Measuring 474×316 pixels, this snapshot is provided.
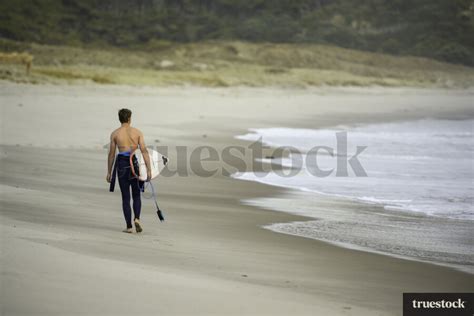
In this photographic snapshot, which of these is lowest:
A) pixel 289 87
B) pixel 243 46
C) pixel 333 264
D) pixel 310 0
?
pixel 333 264

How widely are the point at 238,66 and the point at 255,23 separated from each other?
1924cm

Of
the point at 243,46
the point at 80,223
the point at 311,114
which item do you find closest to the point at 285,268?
the point at 80,223

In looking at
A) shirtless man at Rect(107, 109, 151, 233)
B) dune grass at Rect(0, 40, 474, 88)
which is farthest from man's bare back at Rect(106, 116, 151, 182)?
dune grass at Rect(0, 40, 474, 88)

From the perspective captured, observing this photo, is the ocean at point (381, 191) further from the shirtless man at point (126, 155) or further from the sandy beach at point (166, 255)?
the shirtless man at point (126, 155)

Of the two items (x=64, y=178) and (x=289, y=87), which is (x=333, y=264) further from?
(x=289, y=87)

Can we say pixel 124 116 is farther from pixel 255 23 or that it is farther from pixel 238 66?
pixel 255 23

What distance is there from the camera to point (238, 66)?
48031mm

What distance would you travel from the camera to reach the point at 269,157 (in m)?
13.9

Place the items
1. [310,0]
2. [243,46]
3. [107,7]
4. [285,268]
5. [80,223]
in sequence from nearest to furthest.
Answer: [285,268], [80,223], [243,46], [107,7], [310,0]

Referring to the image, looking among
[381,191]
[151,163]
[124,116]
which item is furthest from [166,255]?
[381,191]

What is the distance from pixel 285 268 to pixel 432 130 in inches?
644

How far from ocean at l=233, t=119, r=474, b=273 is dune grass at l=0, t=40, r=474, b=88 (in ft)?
44.8

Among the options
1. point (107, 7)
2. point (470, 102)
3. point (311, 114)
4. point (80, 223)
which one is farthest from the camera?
point (107, 7)

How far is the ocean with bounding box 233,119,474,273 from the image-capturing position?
7.24 m
